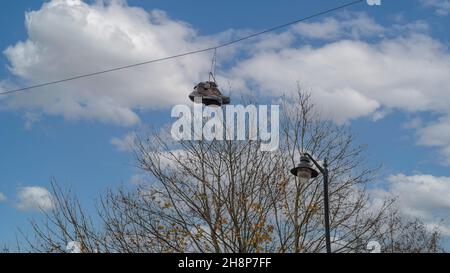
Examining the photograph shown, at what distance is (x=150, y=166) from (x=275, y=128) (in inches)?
139

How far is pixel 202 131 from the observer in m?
→ 15.7

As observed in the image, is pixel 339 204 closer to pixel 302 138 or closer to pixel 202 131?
pixel 302 138

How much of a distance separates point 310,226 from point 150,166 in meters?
4.53

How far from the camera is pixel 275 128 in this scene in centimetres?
1596

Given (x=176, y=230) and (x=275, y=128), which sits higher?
(x=275, y=128)

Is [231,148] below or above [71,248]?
above

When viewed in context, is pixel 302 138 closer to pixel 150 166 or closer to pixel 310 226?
pixel 310 226
